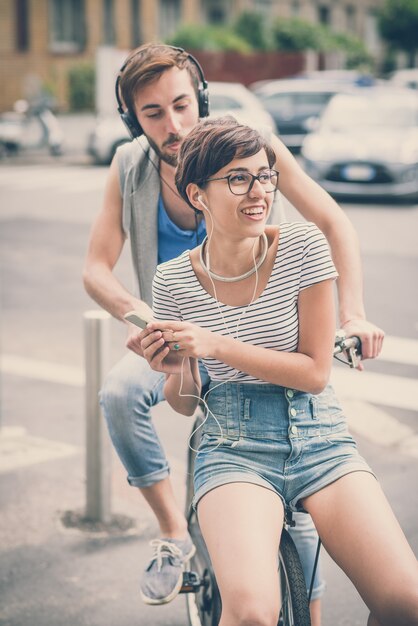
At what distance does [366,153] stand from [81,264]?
5.71 m

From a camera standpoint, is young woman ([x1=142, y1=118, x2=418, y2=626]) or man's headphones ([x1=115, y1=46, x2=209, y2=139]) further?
man's headphones ([x1=115, y1=46, x2=209, y2=139])

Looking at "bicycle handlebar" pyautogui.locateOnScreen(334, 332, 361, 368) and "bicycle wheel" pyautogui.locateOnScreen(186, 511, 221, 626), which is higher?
"bicycle handlebar" pyautogui.locateOnScreen(334, 332, 361, 368)

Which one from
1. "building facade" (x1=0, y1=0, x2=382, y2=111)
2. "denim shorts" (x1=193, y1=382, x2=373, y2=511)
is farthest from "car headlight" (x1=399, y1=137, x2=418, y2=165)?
"building facade" (x1=0, y1=0, x2=382, y2=111)

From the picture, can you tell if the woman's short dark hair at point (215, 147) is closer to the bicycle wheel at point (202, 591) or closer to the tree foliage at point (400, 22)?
the bicycle wheel at point (202, 591)

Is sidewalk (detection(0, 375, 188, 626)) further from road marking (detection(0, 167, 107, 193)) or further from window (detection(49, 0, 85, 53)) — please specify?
window (detection(49, 0, 85, 53))

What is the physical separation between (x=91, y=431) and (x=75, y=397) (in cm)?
197

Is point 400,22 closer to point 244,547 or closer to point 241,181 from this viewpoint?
point 241,181

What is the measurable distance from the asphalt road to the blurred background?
1 cm

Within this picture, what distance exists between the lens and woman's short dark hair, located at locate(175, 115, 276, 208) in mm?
2729

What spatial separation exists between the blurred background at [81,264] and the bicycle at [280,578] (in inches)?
17.7

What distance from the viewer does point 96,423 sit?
4.58m

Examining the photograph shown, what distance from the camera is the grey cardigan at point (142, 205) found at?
344 centimetres

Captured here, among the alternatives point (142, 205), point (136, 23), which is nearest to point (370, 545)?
point (142, 205)

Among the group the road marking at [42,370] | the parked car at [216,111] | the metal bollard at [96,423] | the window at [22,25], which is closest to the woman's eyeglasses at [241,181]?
the metal bollard at [96,423]
